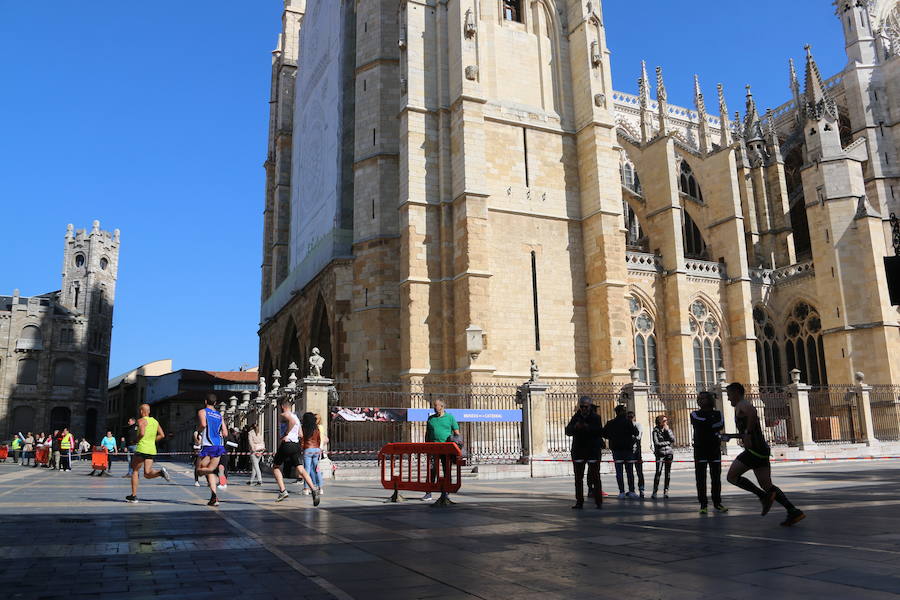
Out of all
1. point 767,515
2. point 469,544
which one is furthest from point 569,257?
point 469,544

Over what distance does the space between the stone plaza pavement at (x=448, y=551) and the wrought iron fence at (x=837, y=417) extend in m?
16.0

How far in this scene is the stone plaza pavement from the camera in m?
3.74

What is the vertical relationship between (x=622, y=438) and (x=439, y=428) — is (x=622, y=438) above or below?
below

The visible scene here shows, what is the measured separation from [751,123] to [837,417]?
17.5 meters

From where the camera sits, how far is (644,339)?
2728 cm

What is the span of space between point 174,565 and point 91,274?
194 ft

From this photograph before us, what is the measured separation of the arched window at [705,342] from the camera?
92.1ft

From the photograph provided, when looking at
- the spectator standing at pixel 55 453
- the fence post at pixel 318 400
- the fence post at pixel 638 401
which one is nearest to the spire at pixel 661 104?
the fence post at pixel 638 401

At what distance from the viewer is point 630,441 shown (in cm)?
1023

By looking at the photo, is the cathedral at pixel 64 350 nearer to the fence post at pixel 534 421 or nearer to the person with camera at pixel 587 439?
the fence post at pixel 534 421

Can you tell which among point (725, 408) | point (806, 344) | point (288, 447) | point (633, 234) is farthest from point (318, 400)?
point (633, 234)

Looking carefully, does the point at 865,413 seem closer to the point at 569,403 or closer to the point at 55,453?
the point at 569,403

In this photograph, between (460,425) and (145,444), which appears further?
(460,425)

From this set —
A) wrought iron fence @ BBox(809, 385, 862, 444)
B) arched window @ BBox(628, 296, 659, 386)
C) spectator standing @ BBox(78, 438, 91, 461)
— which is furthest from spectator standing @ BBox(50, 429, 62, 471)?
wrought iron fence @ BBox(809, 385, 862, 444)
